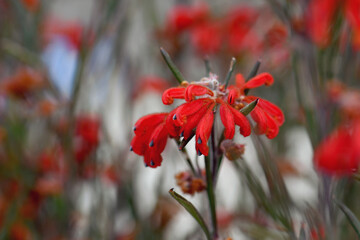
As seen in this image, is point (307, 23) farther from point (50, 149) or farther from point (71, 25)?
point (71, 25)

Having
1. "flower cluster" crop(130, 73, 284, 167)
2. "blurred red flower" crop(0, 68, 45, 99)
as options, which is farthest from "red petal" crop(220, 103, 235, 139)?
"blurred red flower" crop(0, 68, 45, 99)

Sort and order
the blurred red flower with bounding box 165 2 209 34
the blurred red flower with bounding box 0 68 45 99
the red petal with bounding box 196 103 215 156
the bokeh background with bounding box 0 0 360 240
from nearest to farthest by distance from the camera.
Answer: the red petal with bounding box 196 103 215 156, the bokeh background with bounding box 0 0 360 240, the blurred red flower with bounding box 0 68 45 99, the blurred red flower with bounding box 165 2 209 34

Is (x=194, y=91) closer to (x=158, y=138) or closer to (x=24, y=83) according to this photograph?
(x=158, y=138)

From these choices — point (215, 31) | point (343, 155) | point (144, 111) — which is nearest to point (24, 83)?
point (144, 111)

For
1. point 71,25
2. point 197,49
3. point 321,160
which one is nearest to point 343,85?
point 321,160

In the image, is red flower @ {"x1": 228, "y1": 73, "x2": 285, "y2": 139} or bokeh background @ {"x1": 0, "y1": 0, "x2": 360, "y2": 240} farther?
bokeh background @ {"x1": 0, "y1": 0, "x2": 360, "y2": 240}

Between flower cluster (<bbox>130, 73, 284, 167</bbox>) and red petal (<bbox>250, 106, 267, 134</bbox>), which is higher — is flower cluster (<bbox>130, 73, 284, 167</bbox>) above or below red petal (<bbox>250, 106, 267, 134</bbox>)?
above

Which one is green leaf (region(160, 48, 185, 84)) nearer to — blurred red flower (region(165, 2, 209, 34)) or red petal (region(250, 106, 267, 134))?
red petal (region(250, 106, 267, 134))
